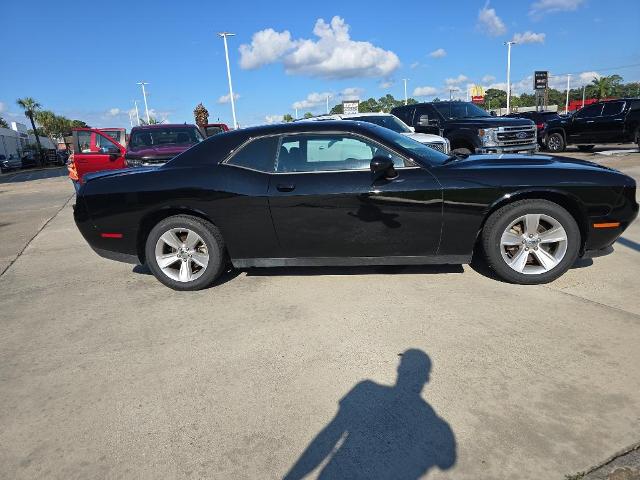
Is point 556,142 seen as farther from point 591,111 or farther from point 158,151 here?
point 158,151

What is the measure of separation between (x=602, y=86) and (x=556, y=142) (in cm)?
9579

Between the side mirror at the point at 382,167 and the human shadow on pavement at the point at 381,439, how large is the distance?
179 cm

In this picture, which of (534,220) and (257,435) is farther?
(534,220)

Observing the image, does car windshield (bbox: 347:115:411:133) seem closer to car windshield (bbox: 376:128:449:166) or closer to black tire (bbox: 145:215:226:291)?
car windshield (bbox: 376:128:449:166)

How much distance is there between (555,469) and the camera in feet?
6.22

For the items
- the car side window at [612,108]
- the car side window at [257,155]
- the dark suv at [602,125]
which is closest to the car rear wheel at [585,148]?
the dark suv at [602,125]

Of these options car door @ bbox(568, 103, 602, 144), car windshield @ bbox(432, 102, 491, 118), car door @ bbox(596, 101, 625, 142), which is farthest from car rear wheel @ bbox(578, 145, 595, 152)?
car windshield @ bbox(432, 102, 491, 118)

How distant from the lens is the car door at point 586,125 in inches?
605

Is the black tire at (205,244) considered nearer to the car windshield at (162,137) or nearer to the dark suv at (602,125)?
the car windshield at (162,137)

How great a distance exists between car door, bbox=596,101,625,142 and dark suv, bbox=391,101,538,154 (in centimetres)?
616

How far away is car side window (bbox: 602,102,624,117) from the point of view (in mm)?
14738

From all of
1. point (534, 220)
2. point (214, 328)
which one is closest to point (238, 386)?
point (214, 328)

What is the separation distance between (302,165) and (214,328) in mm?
1592

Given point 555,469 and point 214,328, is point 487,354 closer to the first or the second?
point 555,469
